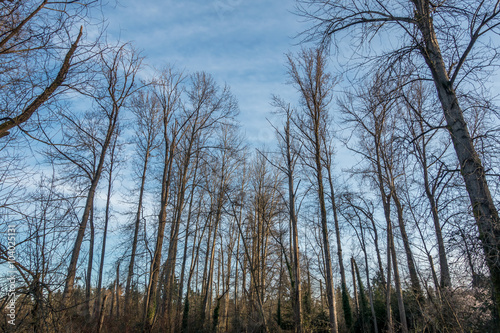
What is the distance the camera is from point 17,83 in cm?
349

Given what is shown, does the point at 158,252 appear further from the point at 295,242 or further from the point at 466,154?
the point at 466,154

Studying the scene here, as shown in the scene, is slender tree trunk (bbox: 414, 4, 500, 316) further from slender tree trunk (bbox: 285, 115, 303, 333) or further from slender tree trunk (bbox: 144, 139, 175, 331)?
slender tree trunk (bbox: 144, 139, 175, 331)

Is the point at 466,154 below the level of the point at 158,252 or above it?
above

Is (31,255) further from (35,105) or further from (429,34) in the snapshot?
(429,34)

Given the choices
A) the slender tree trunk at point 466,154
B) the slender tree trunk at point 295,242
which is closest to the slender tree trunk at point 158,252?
the slender tree trunk at point 295,242

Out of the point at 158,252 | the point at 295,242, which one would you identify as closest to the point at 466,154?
the point at 295,242

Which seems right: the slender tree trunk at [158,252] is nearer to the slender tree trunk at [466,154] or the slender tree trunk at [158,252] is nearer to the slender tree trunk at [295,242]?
the slender tree trunk at [295,242]

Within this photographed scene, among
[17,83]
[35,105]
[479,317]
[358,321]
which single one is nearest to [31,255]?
[35,105]

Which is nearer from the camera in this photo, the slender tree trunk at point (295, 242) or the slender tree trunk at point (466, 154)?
the slender tree trunk at point (466, 154)

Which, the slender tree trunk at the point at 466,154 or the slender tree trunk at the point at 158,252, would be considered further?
the slender tree trunk at the point at 158,252

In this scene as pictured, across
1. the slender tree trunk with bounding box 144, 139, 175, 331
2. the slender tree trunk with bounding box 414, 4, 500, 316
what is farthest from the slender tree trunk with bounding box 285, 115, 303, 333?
the slender tree trunk with bounding box 414, 4, 500, 316

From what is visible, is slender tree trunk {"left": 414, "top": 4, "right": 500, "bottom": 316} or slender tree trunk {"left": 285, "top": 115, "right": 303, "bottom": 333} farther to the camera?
slender tree trunk {"left": 285, "top": 115, "right": 303, "bottom": 333}

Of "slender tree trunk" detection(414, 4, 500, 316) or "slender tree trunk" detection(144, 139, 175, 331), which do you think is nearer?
"slender tree trunk" detection(414, 4, 500, 316)

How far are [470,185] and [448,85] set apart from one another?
152 centimetres
